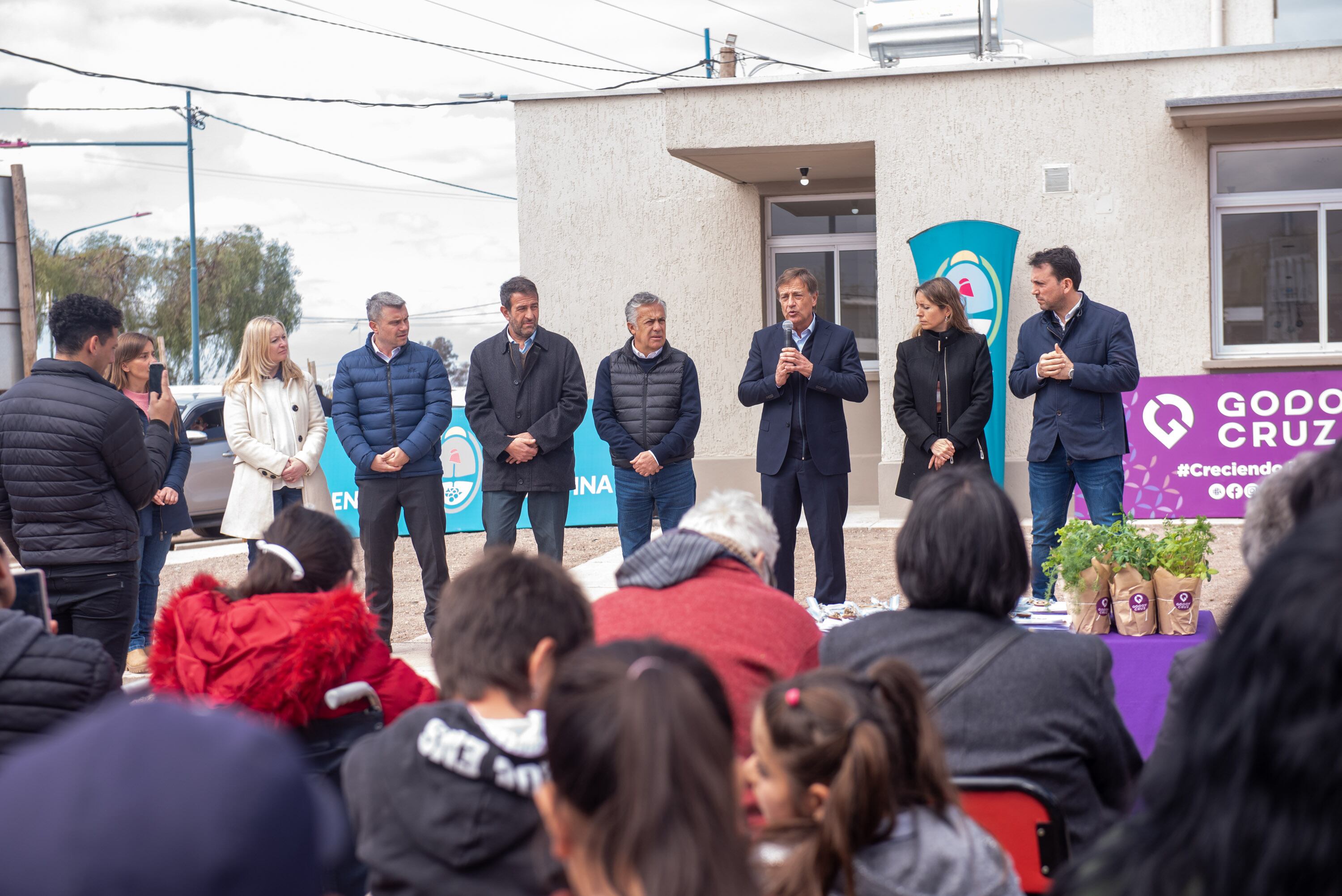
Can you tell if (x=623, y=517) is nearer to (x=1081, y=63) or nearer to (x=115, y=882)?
(x=115, y=882)

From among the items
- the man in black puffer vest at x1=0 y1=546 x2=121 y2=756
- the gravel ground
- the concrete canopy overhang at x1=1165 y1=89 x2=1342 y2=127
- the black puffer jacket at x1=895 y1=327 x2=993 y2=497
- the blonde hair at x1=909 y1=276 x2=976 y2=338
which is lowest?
the gravel ground

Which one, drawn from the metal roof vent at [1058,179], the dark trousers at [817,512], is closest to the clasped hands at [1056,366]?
the dark trousers at [817,512]

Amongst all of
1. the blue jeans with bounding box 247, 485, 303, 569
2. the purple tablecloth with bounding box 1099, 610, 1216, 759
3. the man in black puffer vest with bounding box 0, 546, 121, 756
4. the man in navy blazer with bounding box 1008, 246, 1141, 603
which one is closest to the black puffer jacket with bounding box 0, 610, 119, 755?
the man in black puffer vest with bounding box 0, 546, 121, 756

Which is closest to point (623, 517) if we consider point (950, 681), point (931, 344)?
point (931, 344)

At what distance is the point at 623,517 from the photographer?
6445mm

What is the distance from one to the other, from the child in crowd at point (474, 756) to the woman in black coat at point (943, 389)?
408 centimetres

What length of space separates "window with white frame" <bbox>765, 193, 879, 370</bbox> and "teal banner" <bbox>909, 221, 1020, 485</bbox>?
6.75 ft

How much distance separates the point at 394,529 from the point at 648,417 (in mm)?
1473

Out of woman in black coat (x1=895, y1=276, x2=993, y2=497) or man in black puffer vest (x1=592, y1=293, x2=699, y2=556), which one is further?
man in black puffer vest (x1=592, y1=293, x2=699, y2=556)

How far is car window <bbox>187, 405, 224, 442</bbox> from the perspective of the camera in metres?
12.7

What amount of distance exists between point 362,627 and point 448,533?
29.0 feet

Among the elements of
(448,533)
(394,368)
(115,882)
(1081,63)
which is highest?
(1081,63)

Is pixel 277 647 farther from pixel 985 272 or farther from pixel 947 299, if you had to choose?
pixel 985 272

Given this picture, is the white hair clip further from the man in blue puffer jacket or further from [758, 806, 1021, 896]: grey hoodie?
the man in blue puffer jacket
